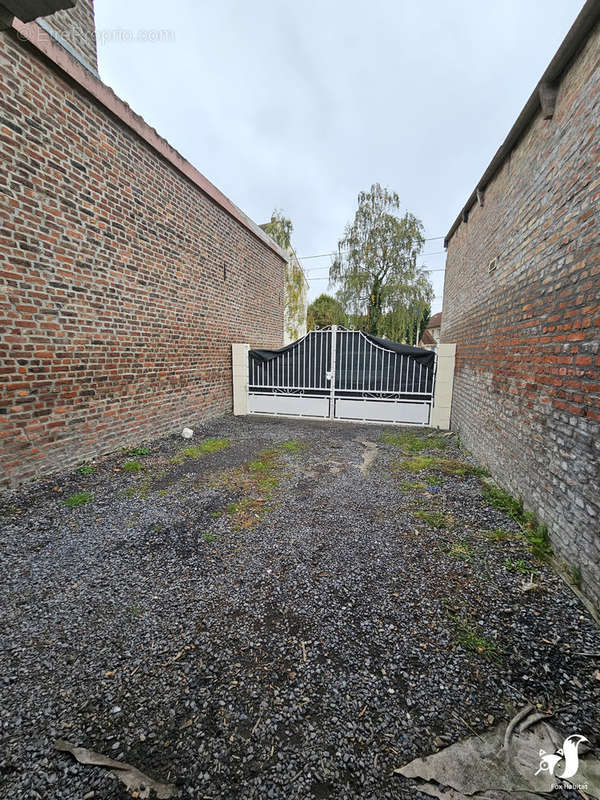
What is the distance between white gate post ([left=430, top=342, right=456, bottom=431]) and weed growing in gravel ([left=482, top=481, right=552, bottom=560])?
2.85 m

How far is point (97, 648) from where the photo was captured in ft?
5.24

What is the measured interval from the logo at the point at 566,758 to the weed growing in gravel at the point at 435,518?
1574 mm

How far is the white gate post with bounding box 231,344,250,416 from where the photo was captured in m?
7.41

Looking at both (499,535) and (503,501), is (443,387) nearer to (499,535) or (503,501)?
(503,501)

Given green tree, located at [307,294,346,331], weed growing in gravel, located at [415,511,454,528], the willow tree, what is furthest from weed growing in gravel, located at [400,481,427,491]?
green tree, located at [307,294,346,331]

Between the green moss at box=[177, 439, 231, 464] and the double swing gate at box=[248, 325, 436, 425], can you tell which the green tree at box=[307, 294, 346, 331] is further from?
the green moss at box=[177, 439, 231, 464]

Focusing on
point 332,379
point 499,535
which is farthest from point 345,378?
point 499,535

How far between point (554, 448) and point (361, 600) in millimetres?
1883

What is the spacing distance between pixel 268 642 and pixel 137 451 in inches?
150

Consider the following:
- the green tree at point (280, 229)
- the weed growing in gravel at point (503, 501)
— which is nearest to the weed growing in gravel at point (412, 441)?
the weed growing in gravel at point (503, 501)

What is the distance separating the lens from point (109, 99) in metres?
3.94

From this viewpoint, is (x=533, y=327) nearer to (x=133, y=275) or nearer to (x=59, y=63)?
(x=133, y=275)

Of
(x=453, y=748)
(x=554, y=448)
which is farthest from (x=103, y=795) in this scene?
(x=554, y=448)

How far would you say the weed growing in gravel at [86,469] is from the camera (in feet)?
12.4
